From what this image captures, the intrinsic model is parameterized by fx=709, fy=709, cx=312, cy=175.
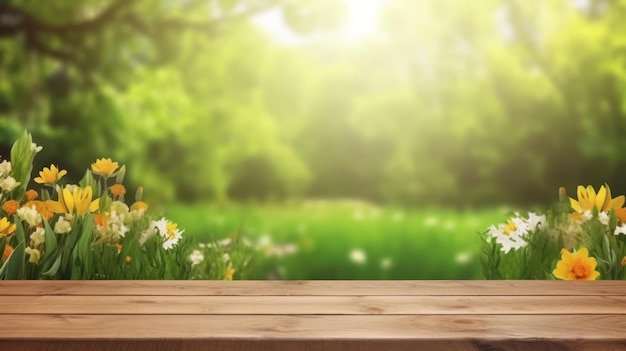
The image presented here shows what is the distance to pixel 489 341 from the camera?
1252mm

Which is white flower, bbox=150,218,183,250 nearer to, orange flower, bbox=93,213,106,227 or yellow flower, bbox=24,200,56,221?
orange flower, bbox=93,213,106,227

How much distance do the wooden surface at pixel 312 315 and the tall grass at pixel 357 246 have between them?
1.64 metres

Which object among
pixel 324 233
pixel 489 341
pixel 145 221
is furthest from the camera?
pixel 324 233

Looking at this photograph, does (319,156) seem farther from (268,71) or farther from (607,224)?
(607,224)

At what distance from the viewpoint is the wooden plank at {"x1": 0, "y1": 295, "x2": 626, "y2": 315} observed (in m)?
1.42

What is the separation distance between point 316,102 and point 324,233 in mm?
4171

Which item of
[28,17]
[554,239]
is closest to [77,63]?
[28,17]

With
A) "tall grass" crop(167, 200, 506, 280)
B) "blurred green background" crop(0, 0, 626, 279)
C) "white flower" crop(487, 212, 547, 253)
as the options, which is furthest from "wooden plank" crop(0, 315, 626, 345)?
"blurred green background" crop(0, 0, 626, 279)

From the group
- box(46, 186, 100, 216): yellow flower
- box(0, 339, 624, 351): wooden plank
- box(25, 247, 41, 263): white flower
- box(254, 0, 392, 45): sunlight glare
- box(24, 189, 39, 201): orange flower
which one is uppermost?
box(254, 0, 392, 45): sunlight glare

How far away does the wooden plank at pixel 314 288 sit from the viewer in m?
1.59

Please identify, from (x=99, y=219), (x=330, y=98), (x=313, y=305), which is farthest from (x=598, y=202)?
(x=330, y=98)

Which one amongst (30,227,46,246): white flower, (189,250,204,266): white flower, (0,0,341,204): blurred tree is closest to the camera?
(30,227,46,246): white flower

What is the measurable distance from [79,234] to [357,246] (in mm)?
2342

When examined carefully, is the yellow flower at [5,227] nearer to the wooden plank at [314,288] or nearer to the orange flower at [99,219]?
the orange flower at [99,219]
